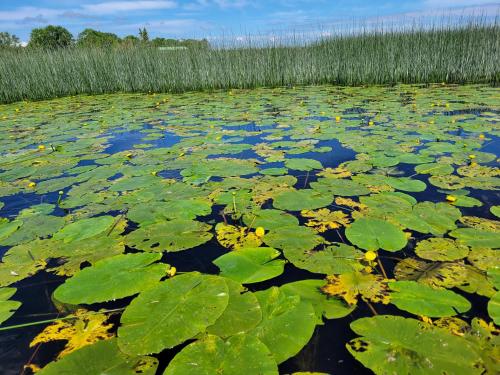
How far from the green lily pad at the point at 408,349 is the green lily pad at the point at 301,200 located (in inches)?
36.4

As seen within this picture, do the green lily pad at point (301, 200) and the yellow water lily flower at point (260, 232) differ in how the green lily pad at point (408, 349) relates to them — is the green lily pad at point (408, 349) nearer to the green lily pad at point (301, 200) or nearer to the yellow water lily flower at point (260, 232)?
the yellow water lily flower at point (260, 232)

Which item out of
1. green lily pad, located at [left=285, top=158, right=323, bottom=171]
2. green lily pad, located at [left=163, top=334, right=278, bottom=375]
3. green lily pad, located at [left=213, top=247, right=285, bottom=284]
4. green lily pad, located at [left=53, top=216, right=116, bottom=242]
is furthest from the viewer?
green lily pad, located at [left=285, top=158, right=323, bottom=171]

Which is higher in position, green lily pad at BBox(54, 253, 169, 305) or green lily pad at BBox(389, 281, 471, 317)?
green lily pad at BBox(54, 253, 169, 305)

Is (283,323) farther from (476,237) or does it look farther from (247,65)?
(247,65)

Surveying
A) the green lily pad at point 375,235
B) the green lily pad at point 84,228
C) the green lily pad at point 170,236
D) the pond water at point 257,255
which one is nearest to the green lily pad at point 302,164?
the pond water at point 257,255

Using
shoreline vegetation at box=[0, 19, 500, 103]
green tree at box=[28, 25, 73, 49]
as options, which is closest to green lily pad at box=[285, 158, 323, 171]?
shoreline vegetation at box=[0, 19, 500, 103]

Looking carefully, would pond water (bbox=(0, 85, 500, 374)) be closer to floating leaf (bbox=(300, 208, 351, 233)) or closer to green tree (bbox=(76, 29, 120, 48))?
floating leaf (bbox=(300, 208, 351, 233))

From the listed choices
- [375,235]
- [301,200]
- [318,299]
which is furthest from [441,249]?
[301,200]

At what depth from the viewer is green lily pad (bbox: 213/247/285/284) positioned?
133 cm

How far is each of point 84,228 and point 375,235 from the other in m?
1.56

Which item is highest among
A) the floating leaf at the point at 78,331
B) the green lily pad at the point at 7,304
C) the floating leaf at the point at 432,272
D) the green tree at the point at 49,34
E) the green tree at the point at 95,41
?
the green tree at the point at 49,34

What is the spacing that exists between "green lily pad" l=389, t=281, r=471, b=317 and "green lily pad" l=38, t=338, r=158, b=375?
34.6 inches

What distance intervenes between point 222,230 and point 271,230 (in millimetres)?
273

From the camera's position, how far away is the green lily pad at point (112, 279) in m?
1.24
